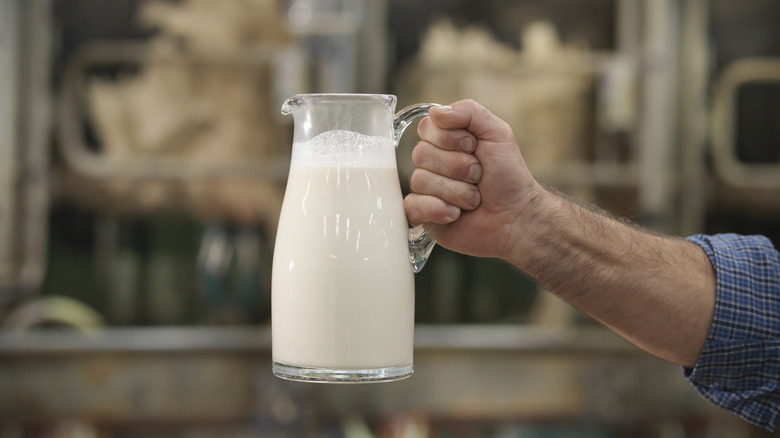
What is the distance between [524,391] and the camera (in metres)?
2.49

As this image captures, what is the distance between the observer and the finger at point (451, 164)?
1089 millimetres

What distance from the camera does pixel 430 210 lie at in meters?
1.09

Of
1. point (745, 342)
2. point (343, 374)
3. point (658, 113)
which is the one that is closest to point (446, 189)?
point (343, 374)

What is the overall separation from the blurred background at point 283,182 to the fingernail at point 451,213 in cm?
138

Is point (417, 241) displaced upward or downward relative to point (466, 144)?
downward

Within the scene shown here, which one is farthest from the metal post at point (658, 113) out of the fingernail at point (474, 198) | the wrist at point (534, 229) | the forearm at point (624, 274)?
the fingernail at point (474, 198)

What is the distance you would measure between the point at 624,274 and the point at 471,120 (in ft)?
1.23

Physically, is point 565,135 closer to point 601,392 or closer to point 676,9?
point 676,9

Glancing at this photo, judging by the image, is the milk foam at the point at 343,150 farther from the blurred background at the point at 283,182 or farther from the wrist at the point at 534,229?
the blurred background at the point at 283,182

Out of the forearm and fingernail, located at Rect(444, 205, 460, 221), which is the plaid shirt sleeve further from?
fingernail, located at Rect(444, 205, 460, 221)

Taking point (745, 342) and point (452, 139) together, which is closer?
point (452, 139)

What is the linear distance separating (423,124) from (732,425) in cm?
188

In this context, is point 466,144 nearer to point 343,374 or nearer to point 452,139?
point 452,139

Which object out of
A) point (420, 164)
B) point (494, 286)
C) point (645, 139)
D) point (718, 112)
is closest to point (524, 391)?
point (494, 286)
